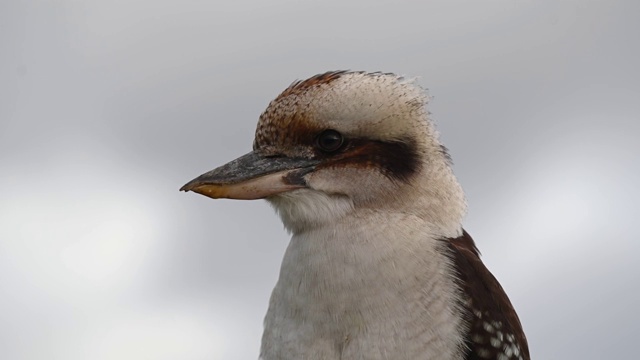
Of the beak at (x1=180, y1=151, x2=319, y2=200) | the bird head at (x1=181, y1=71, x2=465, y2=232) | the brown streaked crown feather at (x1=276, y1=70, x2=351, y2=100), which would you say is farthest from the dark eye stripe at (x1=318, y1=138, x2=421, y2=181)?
the brown streaked crown feather at (x1=276, y1=70, x2=351, y2=100)

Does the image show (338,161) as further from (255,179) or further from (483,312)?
(483,312)

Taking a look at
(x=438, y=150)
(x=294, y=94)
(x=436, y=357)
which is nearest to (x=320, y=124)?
(x=294, y=94)

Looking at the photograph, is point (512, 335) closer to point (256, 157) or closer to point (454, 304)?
point (454, 304)

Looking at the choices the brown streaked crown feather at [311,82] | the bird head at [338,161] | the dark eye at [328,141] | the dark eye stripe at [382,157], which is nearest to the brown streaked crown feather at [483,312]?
the bird head at [338,161]

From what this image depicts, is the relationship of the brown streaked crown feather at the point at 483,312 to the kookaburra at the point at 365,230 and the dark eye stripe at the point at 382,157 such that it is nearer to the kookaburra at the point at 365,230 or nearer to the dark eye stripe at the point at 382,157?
the kookaburra at the point at 365,230

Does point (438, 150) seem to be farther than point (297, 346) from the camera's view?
Yes

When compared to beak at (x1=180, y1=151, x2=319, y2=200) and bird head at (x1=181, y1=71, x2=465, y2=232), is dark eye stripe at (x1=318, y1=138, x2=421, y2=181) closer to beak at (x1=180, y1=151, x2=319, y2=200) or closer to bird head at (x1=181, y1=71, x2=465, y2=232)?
bird head at (x1=181, y1=71, x2=465, y2=232)
